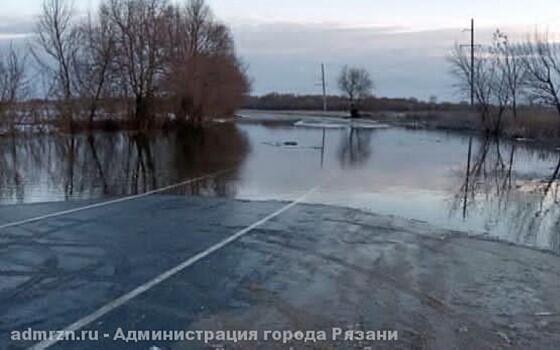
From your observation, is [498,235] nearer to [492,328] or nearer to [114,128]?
[492,328]

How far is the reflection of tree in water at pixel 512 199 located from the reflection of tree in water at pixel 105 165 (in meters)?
6.13

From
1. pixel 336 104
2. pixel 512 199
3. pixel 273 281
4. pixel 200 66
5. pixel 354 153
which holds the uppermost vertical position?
pixel 200 66

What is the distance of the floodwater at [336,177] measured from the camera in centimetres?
1533

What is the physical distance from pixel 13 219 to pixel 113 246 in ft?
10.9

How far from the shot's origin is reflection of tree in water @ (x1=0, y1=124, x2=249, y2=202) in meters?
18.0

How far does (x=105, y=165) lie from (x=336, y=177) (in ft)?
28.1

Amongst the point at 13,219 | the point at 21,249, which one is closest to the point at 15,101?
the point at 13,219

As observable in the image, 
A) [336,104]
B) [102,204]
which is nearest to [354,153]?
[102,204]

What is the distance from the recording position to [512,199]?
18.1 metres

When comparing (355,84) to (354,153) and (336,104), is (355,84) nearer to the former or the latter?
(336,104)

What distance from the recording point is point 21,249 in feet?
32.7

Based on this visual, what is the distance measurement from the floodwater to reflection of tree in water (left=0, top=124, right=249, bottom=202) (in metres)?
0.03

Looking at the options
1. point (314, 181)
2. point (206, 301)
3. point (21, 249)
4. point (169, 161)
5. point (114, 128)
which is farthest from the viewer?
point (114, 128)

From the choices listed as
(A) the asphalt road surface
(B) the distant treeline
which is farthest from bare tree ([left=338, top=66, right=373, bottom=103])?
(A) the asphalt road surface
